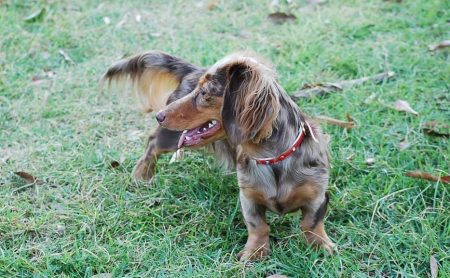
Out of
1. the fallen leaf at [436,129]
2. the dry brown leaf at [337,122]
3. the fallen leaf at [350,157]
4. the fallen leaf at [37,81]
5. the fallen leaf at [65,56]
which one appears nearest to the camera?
the fallen leaf at [350,157]

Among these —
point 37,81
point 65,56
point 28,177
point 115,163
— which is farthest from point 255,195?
point 65,56

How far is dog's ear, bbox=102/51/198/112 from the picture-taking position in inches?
141

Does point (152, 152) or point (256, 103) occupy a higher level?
point (256, 103)

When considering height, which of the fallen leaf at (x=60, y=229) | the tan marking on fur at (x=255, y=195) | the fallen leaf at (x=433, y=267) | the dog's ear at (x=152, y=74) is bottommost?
the fallen leaf at (x=60, y=229)

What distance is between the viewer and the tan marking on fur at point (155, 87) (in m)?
3.62

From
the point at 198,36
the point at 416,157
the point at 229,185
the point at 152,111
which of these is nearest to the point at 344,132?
the point at 416,157

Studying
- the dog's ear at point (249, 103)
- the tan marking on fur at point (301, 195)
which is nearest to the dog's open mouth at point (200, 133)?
the dog's ear at point (249, 103)

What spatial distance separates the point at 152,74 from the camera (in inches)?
144

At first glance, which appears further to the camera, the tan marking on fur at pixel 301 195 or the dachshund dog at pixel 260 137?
the tan marking on fur at pixel 301 195

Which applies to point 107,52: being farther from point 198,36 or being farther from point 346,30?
point 346,30

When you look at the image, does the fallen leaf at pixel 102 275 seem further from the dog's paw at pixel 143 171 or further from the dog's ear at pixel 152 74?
the dog's ear at pixel 152 74

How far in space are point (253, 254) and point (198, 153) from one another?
3.55 feet

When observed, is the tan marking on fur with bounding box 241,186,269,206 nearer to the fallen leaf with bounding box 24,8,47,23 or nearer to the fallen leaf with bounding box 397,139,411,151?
the fallen leaf with bounding box 397,139,411,151

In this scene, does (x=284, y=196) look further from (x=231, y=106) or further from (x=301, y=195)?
(x=231, y=106)
